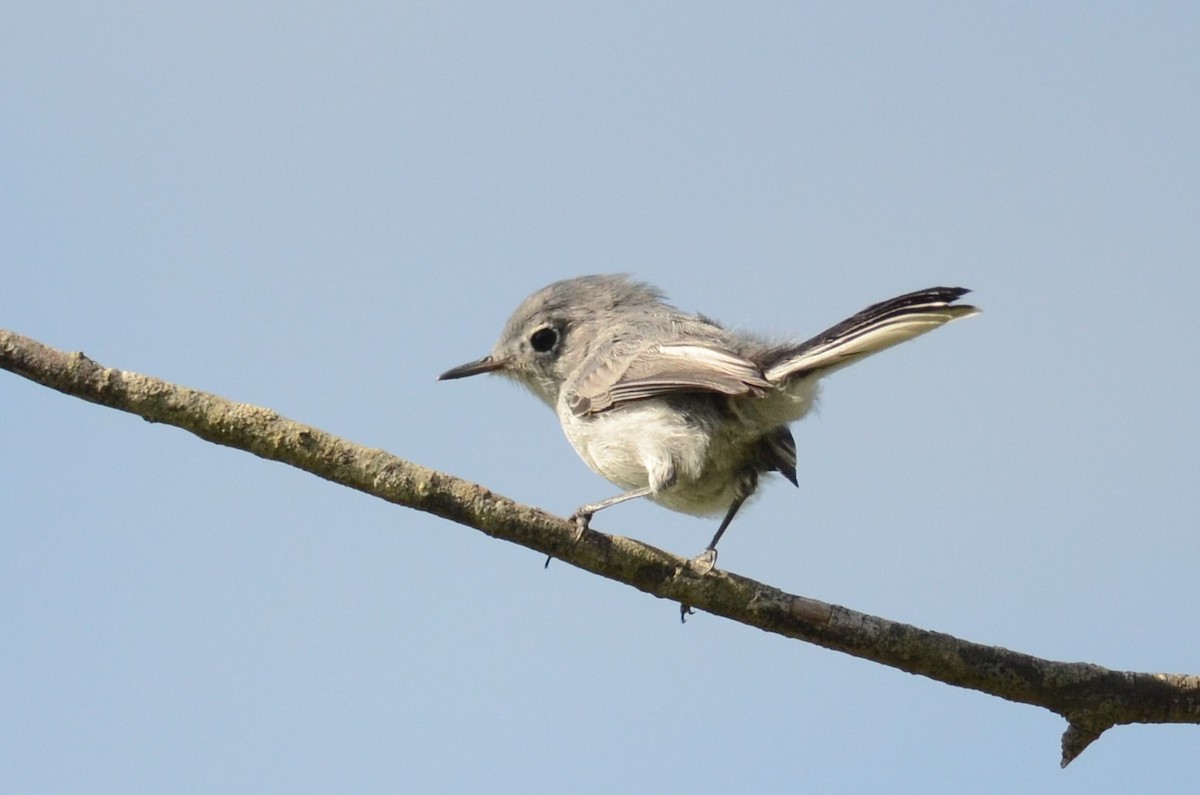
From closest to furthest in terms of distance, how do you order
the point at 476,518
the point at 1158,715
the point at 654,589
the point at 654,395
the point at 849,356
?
the point at 476,518, the point at 654,589, the point at 1158,715, the point at 849,356, the point at 654,395

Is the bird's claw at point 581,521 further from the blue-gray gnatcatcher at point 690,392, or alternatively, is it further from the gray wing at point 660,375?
the gray wing at point 660,375

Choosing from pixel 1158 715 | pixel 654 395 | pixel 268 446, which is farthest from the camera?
pixel 654 395

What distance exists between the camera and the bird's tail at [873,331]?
4531mm

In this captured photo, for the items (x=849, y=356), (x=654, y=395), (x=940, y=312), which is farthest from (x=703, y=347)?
(x=940, y=312)

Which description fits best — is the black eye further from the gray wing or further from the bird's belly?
the bird's belly

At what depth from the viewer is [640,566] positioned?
13.5ft

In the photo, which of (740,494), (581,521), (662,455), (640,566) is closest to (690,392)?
(662,455)

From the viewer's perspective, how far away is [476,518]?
368 centimetres

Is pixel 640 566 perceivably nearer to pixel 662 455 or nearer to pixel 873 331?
pixel 873 331

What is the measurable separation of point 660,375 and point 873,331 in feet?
4.19

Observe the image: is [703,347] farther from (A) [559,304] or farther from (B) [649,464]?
(A) [559,304]

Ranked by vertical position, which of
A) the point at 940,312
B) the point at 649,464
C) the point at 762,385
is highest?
the point at 940,312

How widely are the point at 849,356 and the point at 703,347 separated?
3.49ft

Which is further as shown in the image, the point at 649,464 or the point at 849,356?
the point at 649,464
